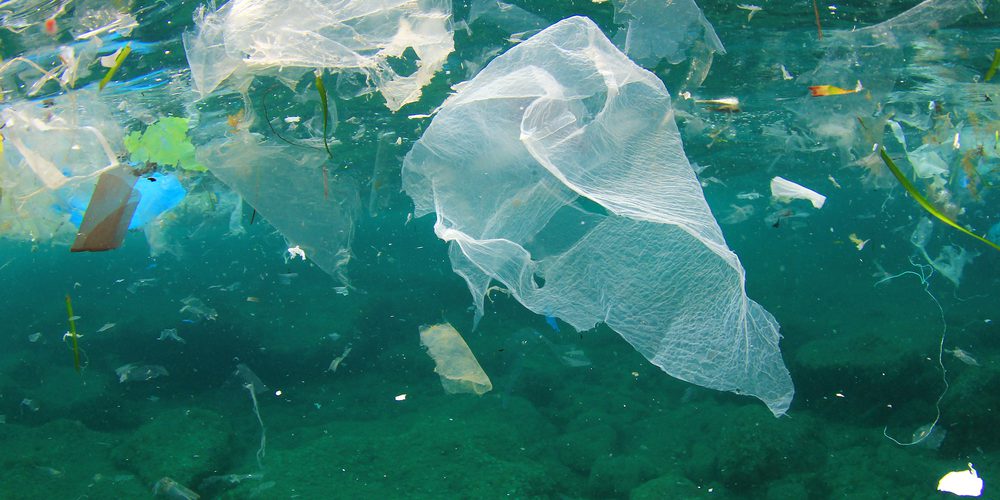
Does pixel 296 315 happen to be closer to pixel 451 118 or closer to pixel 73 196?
pixel 73 196

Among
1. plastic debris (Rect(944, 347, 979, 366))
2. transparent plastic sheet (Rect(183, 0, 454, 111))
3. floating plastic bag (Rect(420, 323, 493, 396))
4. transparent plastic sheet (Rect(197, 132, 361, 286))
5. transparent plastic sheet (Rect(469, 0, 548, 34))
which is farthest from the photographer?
plastic debris (Rect(944, 347, 979, 366))

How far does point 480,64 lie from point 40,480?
7336mm

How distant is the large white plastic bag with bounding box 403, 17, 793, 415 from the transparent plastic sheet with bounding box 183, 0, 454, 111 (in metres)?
1.36

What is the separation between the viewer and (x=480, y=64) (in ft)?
25.1

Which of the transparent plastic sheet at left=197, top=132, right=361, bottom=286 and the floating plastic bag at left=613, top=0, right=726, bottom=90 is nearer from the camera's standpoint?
the transparent plastic sheet at left=197, top=132, right=361, bottom=286

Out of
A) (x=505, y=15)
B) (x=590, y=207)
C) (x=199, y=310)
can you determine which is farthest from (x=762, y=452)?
(x=199, y=310)

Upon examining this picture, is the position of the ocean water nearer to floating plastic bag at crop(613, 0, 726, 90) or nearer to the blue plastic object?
the blue plastic object

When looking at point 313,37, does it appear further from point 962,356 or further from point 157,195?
point 962,356

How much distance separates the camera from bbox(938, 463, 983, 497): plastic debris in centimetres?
491

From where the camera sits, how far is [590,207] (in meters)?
3.28

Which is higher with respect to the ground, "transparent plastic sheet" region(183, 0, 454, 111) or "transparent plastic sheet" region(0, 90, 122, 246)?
"transparent plastic sheet" region(183, 0, 454, 111)

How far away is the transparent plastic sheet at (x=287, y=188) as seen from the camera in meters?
4.77

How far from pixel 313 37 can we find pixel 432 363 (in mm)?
8043

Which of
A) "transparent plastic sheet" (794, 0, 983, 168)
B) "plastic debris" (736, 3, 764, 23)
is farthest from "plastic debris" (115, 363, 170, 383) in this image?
"transparent plastic sheet" (794, 0, 983, 168)
